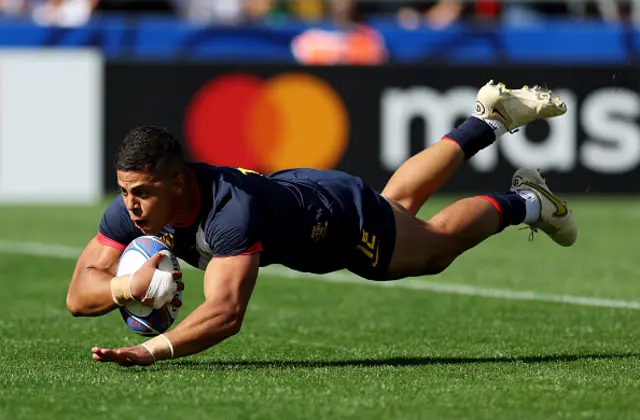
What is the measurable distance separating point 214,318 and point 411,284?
510 centimetres

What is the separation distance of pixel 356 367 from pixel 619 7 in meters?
15.4

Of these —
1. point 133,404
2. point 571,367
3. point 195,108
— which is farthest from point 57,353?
point 195,108

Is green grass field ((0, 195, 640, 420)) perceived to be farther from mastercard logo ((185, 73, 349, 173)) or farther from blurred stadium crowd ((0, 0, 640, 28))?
blurred stadium crowd ((0, 0, 640, 28))

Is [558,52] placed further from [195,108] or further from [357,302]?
[357,302]

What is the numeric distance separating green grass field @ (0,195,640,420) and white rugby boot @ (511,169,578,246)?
63 centimetres

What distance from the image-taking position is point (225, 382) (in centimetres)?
654

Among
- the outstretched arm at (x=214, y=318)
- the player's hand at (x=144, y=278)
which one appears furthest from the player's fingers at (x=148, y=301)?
the outstretched arm at (x=214, y=318)

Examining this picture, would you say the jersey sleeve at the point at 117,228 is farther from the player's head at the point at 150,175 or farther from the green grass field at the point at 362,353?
the green grass field at the point at 362,353

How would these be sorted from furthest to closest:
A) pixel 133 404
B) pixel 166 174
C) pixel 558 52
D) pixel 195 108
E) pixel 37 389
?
pixel 558 52 < pixel 195 108 < pixel 166 174 < pixel 37 389 < pixel 133 404

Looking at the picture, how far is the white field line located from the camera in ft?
33.3

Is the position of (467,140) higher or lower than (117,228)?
higher

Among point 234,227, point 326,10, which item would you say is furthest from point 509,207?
point 326,10

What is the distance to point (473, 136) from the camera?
27.5ft

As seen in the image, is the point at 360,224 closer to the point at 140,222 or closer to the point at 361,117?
the point at 140,222
